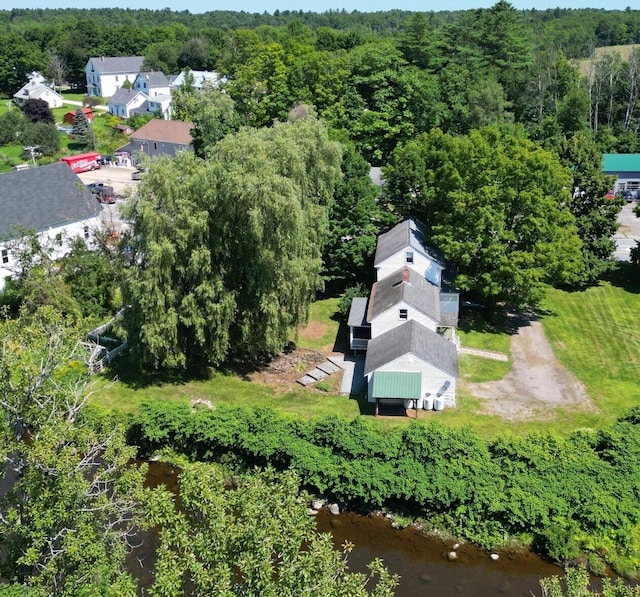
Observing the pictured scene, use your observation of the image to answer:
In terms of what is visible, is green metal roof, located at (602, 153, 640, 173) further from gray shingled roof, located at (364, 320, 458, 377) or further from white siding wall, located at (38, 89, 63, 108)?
white siding wall, located at (38, 89, 63, 108)

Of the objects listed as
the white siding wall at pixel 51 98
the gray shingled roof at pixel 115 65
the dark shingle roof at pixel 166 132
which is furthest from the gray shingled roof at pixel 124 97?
the dark shingle roof at pixel 166 132

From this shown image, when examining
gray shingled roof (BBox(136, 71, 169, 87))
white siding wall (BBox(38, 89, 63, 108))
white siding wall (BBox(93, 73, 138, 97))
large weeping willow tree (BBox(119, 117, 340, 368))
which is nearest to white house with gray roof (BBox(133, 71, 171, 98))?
gray shingled roof (BBox(136, 71, 169, 87))

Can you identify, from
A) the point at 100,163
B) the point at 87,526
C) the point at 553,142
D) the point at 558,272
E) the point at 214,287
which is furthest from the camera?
the point at 100,163

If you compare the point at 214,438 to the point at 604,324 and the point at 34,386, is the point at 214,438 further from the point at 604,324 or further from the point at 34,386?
the point at 604,324

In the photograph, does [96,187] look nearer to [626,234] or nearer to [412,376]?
[412,376]

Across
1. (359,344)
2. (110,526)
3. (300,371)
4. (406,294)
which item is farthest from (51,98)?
(110,526)

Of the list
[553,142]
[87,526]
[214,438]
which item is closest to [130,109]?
[553,142]
